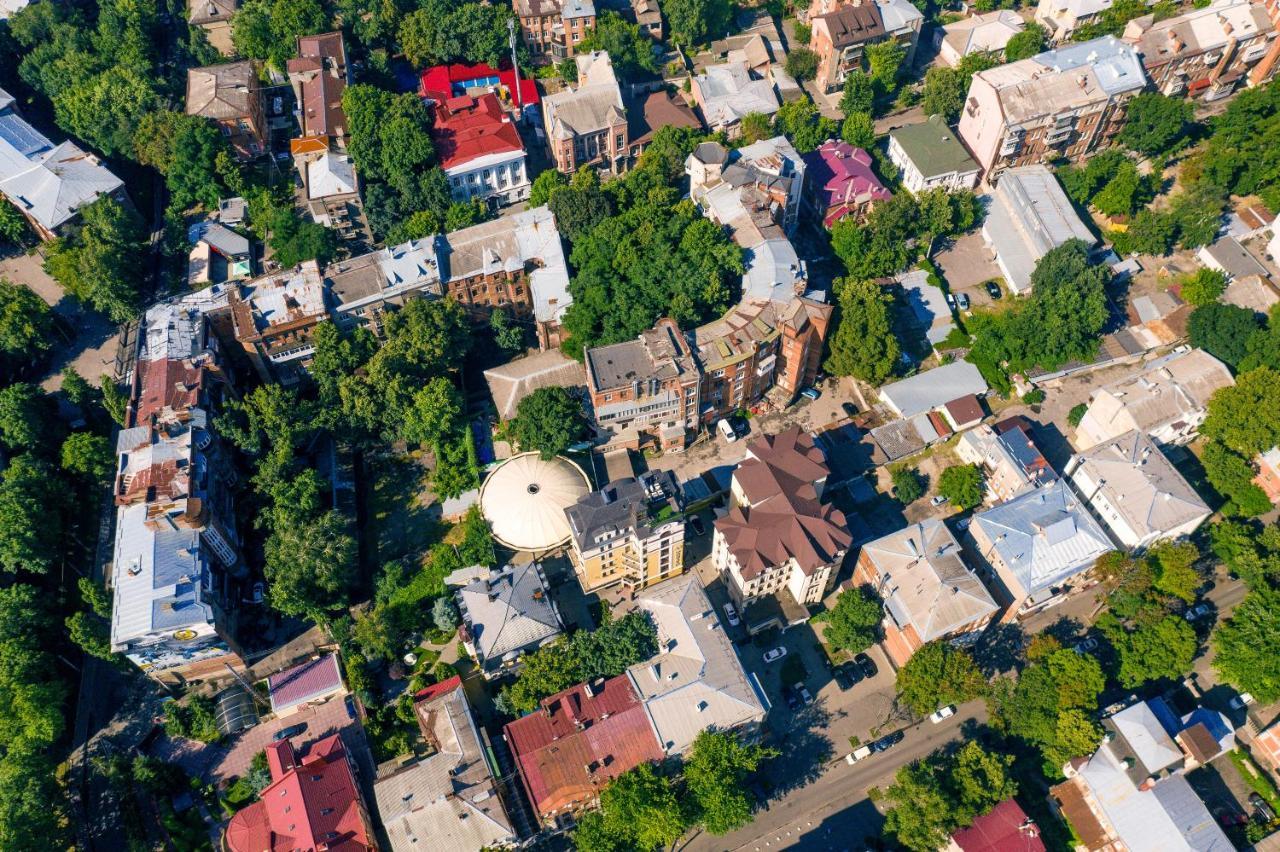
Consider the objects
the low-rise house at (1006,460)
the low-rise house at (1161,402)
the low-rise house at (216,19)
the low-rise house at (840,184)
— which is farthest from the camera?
the low-rise house at (216,19)

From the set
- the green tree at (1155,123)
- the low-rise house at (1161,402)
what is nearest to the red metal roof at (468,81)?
the green tree at (1155,123)

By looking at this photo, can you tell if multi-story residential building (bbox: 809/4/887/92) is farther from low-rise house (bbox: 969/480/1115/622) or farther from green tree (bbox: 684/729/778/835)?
green tree (bbox: 684/729/778/835)

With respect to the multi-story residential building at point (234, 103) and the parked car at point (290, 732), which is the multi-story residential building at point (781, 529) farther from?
the multi-story residential building at point (234, 103)

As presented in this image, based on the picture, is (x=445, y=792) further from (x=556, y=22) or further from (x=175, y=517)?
(x=556, y=22)

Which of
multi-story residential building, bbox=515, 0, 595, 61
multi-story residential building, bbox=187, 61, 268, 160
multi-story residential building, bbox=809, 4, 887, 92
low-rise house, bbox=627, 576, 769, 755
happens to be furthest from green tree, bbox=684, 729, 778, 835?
multi-story residential building, bbox=515, 0, 595, 61

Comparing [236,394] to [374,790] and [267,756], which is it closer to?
[267,756]

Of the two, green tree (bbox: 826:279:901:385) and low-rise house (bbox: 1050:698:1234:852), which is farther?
green tree (bbox: 826:279:901:385)

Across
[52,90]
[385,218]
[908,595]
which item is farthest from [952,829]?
[52,90]
